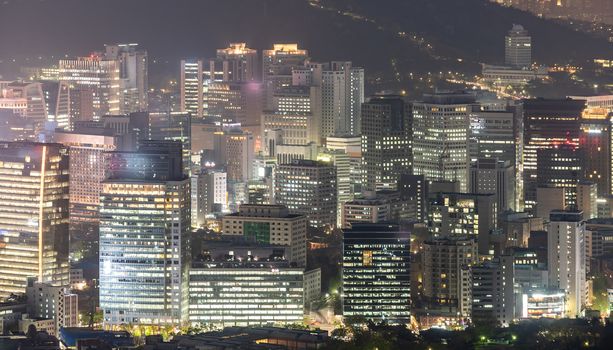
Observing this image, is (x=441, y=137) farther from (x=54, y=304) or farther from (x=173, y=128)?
(x=54, y=304)

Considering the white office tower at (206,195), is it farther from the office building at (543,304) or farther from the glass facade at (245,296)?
the office building at (543,304)

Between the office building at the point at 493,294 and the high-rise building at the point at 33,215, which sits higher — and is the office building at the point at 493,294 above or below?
below

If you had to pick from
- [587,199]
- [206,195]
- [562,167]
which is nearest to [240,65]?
[206,195]

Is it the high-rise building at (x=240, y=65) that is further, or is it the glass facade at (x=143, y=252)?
the high-rise building at (x=240, y=65)

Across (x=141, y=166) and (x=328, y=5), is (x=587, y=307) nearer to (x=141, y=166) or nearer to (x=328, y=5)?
(x=141, y=166)

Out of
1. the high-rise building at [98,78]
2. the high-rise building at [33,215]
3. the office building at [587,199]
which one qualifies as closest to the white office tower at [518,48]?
the high-rise building at [98,78]

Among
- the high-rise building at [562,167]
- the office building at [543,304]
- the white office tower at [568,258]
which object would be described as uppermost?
→ the high-rise building at [562,167]

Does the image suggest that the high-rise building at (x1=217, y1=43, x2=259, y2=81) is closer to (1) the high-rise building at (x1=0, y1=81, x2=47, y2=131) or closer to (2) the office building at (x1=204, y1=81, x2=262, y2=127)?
(2) the office building at (x1=204, y1=81, x2=262, y2=127)
